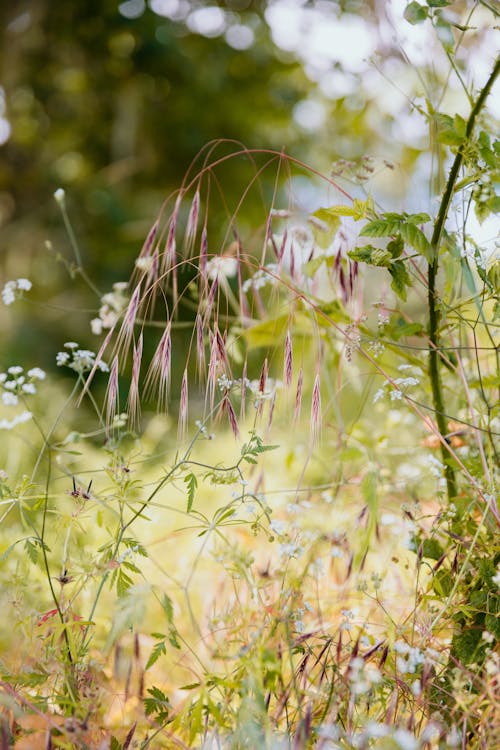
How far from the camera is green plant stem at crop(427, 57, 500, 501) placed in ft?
2.43

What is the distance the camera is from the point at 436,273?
79 centimetres

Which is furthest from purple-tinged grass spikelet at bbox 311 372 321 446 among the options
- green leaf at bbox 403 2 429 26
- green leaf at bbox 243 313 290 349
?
green leaf at bbox 403 2 429 26

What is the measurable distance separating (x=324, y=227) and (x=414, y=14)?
34cm

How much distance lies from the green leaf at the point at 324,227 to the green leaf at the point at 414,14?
0.24 meters

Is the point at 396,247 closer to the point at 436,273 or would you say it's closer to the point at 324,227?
the point at 436,273

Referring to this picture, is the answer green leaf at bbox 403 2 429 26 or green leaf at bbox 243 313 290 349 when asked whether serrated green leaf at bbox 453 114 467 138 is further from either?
green leaf at bbox 243 313 290 349

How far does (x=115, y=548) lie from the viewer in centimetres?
71

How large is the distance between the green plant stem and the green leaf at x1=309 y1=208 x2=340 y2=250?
17cm

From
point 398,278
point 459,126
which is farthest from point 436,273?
point 459,126

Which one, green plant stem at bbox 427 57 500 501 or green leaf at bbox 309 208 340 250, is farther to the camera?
green leaf at bbox 309 208 340 250

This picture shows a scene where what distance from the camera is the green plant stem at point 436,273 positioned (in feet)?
2.43

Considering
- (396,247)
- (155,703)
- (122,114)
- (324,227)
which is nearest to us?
(155,703)

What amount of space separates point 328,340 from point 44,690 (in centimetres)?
66

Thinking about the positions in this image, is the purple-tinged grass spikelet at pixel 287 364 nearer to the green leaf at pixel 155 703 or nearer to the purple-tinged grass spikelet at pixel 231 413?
the purple-tinged grass spikelet at pixel 231 413
